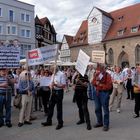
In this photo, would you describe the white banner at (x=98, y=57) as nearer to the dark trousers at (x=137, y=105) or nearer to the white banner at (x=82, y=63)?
the white banner at (x=82, y=63)

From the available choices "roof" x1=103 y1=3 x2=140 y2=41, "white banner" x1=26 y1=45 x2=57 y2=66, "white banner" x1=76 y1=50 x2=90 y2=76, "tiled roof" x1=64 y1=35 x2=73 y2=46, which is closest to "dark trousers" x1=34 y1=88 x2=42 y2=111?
"white banner" x1=26 y1=45 x2=57 y2=66

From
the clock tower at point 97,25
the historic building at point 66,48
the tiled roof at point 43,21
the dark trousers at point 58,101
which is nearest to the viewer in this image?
the dark trousers at point 58,101

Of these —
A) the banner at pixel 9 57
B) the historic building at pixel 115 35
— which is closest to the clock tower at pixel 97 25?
the historic building at pixel 115 35

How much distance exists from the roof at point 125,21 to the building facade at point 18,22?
14.3 m

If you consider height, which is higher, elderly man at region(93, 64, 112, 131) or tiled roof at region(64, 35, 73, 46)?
tiled roof at region(64, 35, 73, 46)

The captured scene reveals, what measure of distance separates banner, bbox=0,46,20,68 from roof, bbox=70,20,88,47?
56955mm

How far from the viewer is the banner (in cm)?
1068

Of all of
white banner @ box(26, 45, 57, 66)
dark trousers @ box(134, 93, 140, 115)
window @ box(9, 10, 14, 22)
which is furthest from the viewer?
window @ box(9, 10, 14, 22)

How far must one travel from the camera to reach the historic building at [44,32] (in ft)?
252

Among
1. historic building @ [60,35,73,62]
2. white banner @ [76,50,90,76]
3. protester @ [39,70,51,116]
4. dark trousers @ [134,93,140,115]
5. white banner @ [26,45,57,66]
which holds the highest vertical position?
historic building @ [60,35,73,62]

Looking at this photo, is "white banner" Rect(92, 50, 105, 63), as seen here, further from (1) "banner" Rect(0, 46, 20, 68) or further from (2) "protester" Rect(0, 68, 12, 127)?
(2) "protester" Rect(0, 68, 12, 127)

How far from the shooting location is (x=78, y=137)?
8.52 meters

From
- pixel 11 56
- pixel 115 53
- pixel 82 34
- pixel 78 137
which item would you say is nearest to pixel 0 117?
pixel 11 56

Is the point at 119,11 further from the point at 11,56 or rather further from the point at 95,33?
the point at 11,56
